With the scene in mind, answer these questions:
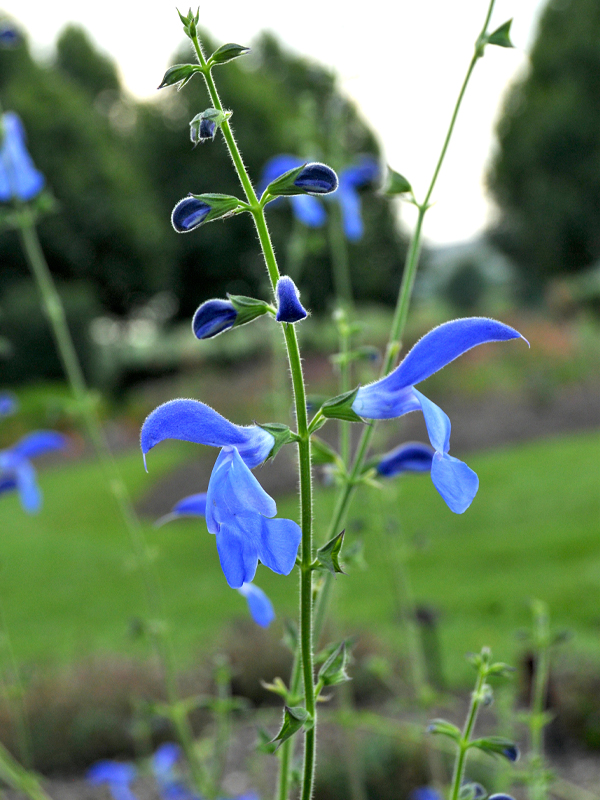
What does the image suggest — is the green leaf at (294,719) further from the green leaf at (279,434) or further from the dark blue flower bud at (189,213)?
the dark blue flower bud at (189,213)

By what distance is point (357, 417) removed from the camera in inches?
30.5

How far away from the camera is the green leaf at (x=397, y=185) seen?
1.08m

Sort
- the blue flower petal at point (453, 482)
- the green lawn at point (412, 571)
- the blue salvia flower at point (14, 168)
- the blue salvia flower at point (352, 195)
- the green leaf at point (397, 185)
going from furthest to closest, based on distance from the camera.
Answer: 1. the green lawn at point (412, 571)
2. the blue salvia flower at point (352, 195)
3. the blue salvia flower at point (14, 168)
4. the green leaf at point (397, 185)
5. the blue flower petal at point (453, 482)

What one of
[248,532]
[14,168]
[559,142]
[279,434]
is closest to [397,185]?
[279,434]

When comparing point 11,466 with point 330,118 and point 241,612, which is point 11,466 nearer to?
point 330,118

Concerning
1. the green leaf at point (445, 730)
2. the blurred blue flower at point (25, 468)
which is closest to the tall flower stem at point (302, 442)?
the green leaf at point (445, 730)

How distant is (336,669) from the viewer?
0.84 m

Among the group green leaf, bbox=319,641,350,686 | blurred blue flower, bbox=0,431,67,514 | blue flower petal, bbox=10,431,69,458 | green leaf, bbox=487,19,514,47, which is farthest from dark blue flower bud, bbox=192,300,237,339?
blue flower petal, bbox=10,431,69,458

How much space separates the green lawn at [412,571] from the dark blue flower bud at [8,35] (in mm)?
1916

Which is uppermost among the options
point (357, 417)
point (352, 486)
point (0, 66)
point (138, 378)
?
point (0, 66)

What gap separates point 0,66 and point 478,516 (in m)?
17.9

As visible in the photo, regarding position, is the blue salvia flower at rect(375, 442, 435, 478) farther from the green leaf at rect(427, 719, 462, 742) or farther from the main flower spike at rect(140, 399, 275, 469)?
the main flower spike at rect(140, 399, 275, 469)

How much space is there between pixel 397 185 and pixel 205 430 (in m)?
0.51

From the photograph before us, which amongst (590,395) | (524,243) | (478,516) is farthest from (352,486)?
(524,243)
